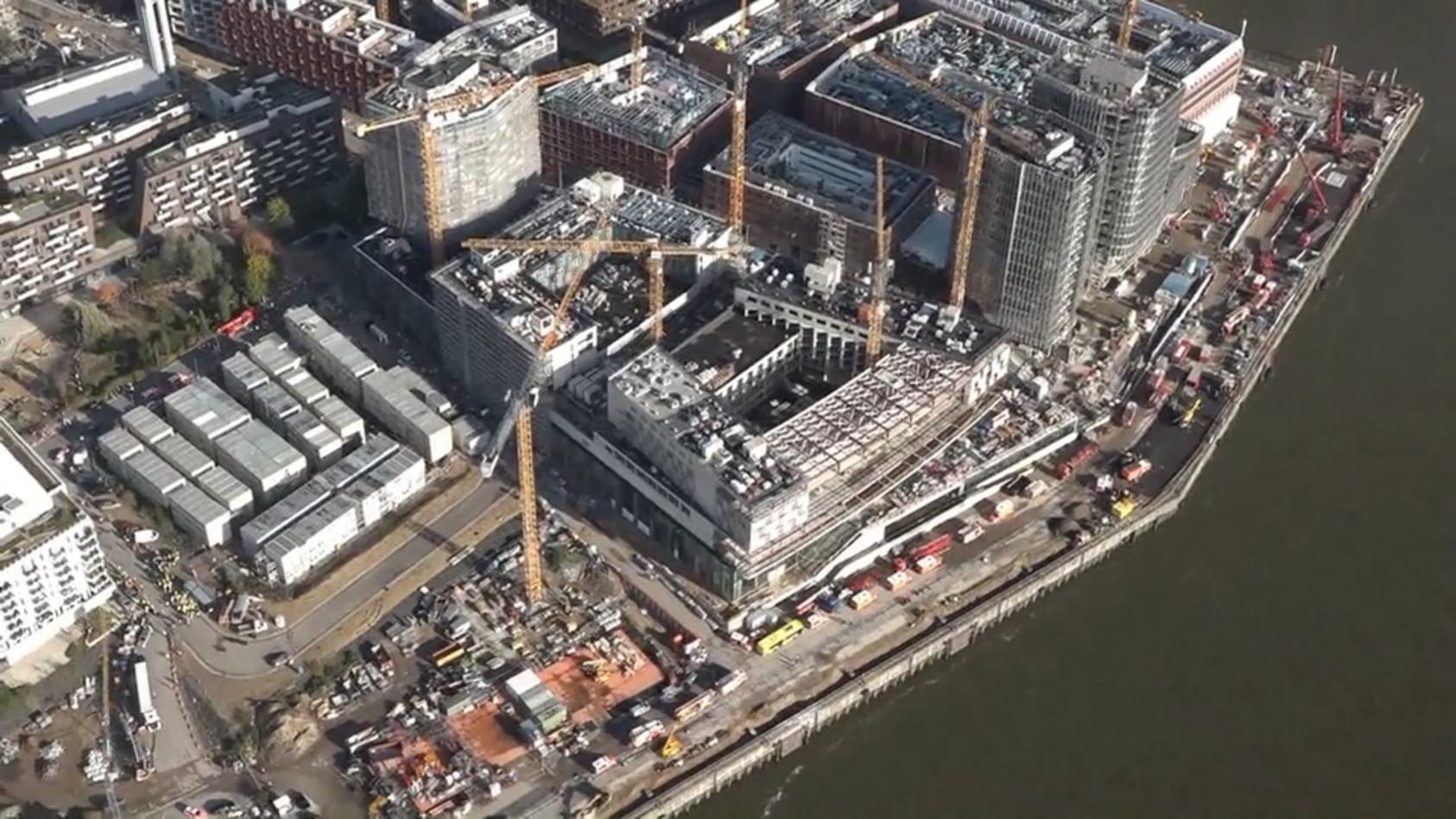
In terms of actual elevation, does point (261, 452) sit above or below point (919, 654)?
above

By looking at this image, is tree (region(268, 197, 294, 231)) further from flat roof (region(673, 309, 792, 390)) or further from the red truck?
the red truck

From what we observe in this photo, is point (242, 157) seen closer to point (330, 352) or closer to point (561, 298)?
point (330, 352)

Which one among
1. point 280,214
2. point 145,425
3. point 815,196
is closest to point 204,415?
point 145,425

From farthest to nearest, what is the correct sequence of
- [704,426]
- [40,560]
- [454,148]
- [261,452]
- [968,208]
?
[454,148], [968,208], [261,452], [704,426], [40,560]

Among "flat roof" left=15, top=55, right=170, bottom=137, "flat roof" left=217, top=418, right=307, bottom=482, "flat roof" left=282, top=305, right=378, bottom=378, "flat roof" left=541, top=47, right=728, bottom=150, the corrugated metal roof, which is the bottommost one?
"flat roof" left=217, top=418, right=307, bottom=482

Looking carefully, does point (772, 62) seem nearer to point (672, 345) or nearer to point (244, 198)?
point (672, 345)

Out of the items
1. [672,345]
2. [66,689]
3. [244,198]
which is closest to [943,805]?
[672,345]

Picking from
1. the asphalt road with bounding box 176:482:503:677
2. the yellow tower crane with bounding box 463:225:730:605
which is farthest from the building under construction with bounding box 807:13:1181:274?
the asphalt road with bounding box 176:482:503:677
